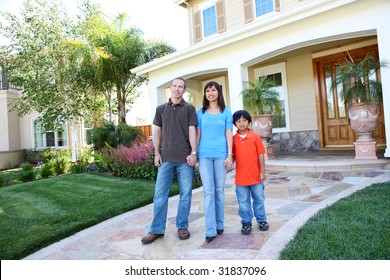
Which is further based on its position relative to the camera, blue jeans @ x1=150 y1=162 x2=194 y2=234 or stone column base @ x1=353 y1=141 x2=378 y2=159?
stone column base @ x1=353 y1=141 x2=378 y2=159

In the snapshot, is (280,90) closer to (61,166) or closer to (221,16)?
(221,16)

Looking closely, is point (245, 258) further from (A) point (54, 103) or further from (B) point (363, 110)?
(A) point (54, 103)

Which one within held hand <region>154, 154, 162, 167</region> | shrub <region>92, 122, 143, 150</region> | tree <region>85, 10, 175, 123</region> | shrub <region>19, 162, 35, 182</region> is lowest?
shrub <region>19, 162, 35, 182</region>

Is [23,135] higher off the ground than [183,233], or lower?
higher

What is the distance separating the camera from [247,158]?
2607mm

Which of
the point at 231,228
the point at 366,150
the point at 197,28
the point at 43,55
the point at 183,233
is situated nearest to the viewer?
the point at 183,233

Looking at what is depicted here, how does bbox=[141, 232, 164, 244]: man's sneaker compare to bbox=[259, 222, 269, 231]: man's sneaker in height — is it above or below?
below

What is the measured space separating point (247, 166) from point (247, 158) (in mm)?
75

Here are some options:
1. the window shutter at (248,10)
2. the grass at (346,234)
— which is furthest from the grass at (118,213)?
the window shutter at (248,10)

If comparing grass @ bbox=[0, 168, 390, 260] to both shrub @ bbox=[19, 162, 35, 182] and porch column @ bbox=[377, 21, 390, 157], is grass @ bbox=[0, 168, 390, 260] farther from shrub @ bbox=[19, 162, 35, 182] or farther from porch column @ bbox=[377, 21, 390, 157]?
shrub @ bbox=[19, 162, 35, 182]

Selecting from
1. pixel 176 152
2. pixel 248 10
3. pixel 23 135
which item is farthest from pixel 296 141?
pixel 23 135

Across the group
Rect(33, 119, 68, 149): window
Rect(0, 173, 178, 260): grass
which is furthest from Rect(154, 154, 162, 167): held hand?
Rect(33, 119, 68, 149): window

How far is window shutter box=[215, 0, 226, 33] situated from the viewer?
9023 millimetres

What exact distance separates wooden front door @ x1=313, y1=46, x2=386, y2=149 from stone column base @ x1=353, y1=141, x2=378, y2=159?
2073 millimetres
